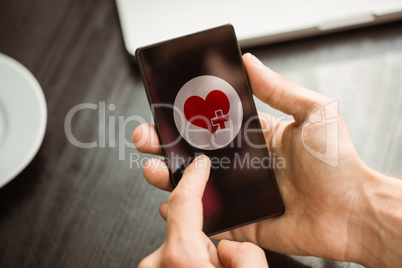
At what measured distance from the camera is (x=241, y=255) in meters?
0.37

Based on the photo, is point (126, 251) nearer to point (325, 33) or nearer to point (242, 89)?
point (242, 89)

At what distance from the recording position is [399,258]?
1.40 feet

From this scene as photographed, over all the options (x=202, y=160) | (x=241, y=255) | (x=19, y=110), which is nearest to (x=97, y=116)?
(x=19, y=110)

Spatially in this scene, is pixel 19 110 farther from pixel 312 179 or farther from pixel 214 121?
pixel 312 179

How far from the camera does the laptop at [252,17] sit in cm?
52

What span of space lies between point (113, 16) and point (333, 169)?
44cm

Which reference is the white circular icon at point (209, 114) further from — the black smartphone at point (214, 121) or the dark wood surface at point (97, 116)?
the dark wood surface at point (97, 116)

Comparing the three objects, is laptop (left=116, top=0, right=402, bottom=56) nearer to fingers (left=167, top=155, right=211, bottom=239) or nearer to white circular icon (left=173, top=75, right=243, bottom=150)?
white circular icon (left=173, top=75, right=243, bottom=150)

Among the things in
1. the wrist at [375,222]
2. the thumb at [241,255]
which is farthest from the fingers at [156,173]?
the wrist at [375,222]

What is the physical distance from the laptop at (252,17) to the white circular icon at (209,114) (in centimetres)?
11

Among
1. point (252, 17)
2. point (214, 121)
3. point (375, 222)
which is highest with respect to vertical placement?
point (252, 17)

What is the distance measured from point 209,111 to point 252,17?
18 cm

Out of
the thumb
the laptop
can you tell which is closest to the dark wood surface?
the laptop

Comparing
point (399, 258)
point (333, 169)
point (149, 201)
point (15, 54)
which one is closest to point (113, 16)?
point (15, 54)
